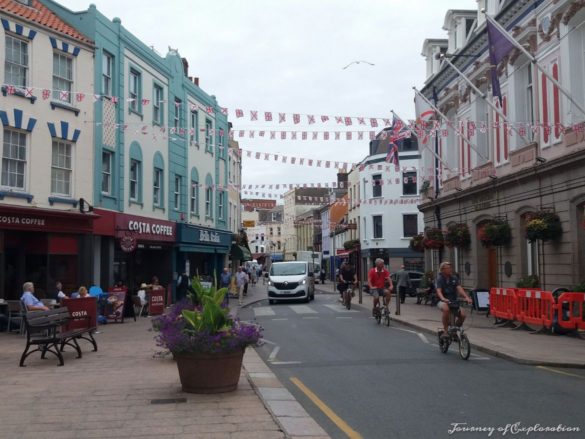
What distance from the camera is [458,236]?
25844mm

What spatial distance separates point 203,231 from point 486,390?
24.2m

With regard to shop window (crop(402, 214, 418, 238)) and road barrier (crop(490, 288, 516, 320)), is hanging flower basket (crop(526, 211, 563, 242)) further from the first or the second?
shop window (crop(402, 214, 418, 238))

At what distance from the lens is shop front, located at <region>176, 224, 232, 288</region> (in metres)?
29.0

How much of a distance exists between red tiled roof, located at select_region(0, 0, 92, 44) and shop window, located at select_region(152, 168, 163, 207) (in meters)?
7.14

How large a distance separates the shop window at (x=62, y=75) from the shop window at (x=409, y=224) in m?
37.9

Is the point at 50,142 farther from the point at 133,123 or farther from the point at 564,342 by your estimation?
the point at 564,342

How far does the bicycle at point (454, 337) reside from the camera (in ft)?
37.1

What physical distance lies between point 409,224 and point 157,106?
105 ft

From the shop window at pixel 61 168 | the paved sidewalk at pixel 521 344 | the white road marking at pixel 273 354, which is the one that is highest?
the shop window at pixel 61 168

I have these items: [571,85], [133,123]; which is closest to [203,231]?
[133,123]

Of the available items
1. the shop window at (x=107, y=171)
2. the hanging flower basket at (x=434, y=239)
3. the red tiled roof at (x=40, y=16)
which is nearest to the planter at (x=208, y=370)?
the red tiled roof at (x=40, y=16)

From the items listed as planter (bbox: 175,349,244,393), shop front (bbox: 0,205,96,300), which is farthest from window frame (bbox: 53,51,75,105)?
planter (bbox: 175,349,244,393)

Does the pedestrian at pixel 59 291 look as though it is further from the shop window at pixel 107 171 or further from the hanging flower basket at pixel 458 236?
the hanging flower basket at pixel 458 236

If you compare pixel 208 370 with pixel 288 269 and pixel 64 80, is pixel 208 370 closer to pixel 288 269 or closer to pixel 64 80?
pixel 64 80
